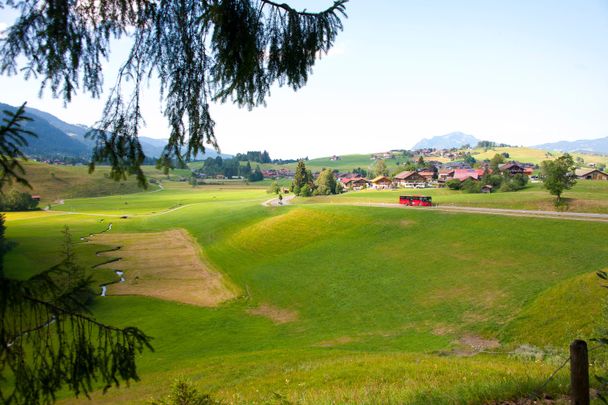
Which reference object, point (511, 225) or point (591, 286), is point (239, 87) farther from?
point (511, 225)

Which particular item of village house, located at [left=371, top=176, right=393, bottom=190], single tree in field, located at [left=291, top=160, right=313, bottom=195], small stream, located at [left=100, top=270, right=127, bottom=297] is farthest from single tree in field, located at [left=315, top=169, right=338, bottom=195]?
small stream, located at [left=100, top=270, right=127, bottom=297]

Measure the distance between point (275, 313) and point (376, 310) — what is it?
37.1 feet

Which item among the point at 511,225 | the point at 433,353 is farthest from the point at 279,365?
the point at 511,225

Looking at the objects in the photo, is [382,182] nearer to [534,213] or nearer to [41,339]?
[534,213]

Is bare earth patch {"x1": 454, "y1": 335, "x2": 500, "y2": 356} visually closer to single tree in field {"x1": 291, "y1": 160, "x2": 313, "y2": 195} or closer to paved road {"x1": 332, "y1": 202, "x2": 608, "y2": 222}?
paved road {"x1": 332, "y1": 202, "x2": 608, "y2": 222}

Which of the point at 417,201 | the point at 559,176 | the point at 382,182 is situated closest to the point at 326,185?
the point at 382,182

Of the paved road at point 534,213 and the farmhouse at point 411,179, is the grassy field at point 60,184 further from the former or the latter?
the paved road at point 534,213

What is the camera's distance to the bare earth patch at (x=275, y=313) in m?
40.9

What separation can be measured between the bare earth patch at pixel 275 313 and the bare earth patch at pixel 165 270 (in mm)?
5454

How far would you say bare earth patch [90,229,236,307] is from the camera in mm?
49438

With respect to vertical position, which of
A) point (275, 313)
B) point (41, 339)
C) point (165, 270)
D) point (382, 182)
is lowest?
point (275, 313)

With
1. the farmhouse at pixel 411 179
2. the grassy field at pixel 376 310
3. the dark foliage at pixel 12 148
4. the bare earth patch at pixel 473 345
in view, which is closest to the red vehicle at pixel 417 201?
the grassy field at pixel 376 310

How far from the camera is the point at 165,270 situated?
197 feet

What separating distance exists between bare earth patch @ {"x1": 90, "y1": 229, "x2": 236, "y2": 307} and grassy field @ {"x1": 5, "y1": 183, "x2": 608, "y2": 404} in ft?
6.22
